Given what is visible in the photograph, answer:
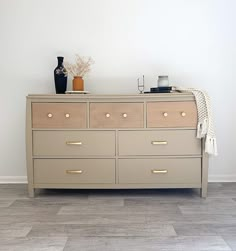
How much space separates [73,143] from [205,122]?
41.6 inches

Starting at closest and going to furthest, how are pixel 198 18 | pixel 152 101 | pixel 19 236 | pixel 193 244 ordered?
pixel 193 244 → pixel 19 236 → pixel 152 101 → pixel 198 18

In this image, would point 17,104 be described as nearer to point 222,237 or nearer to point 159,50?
point 159,50

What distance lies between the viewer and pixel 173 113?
240cm

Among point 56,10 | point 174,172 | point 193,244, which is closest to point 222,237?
point 193,244

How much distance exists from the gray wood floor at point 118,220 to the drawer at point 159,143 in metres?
0.38

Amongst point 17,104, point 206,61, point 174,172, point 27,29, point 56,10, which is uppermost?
point 56,10

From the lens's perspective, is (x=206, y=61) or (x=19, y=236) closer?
(x=19, y=236)

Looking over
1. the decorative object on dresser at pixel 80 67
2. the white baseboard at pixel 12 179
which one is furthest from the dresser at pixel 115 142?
the white baseboard at pixel 12 179

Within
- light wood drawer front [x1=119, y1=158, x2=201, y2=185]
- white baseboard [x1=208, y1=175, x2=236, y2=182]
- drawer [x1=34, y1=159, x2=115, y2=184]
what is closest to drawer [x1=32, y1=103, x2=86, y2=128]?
drawer [x1=34, y1=159, x2=115, y2=184]

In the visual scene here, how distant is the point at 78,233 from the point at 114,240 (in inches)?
9.0

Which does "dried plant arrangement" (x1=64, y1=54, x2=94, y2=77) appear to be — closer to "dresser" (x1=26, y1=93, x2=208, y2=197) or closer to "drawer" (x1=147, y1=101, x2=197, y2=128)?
"dresser" (x1=26, y1=93, x2=208, y2=197)

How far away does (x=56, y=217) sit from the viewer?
2.01 meters

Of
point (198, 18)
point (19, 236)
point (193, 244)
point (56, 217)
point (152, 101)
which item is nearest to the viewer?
point (193, 244)

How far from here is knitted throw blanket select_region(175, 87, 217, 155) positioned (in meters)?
2.34
